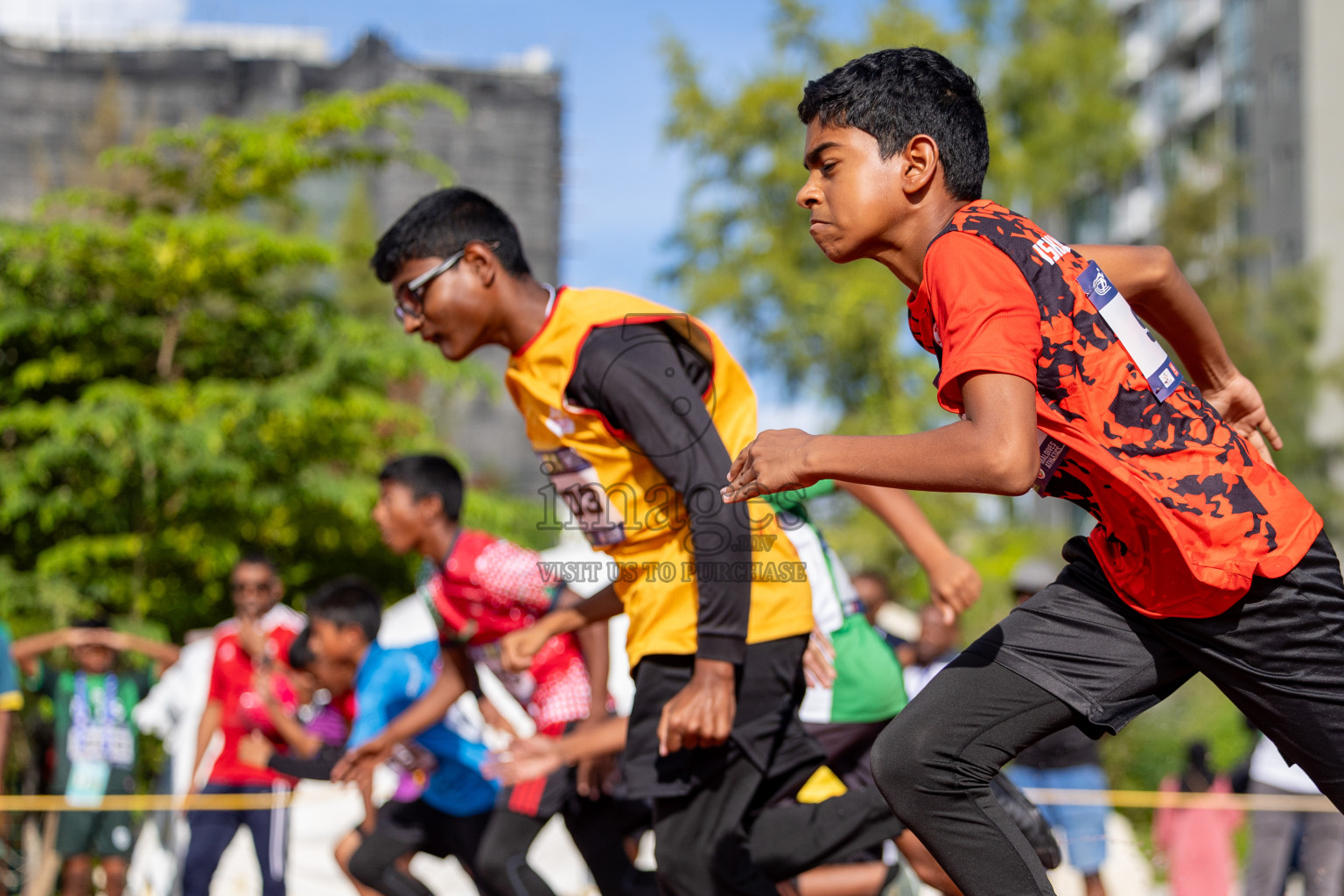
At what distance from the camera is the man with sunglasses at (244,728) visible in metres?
5.77

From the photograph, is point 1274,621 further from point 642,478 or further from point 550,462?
point 550,462

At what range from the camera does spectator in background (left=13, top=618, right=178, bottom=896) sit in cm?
635

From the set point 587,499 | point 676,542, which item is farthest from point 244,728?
point 676,542

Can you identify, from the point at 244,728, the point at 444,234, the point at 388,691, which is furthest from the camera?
the point at 244,728

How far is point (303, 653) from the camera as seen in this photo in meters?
5.66

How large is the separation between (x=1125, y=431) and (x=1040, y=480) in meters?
0.21

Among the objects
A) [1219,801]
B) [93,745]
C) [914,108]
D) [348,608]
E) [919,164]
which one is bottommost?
[93,745]

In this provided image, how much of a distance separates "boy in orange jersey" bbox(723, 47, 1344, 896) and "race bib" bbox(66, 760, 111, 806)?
5.70 m

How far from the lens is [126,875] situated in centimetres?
647

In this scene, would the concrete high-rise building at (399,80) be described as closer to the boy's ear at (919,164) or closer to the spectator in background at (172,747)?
the spectator in background at (172,747)

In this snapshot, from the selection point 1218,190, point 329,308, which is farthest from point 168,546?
point 1218,190

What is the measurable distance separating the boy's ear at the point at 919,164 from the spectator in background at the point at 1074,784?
3.54 meters

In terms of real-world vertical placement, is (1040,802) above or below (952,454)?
below

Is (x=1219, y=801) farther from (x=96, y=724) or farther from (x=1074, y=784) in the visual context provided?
(x=96, y=724)
